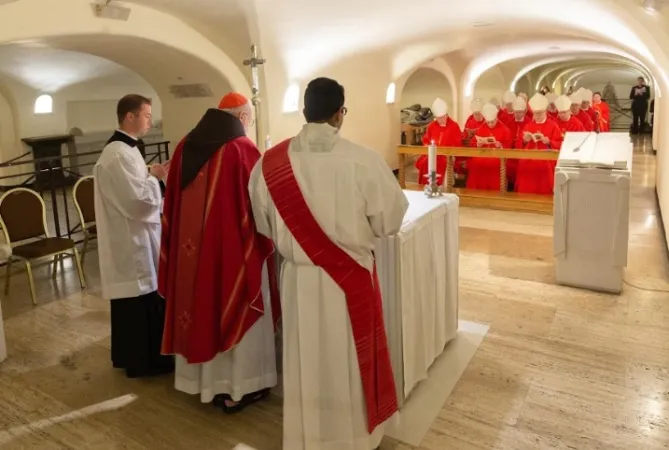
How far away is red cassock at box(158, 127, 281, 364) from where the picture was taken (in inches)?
109

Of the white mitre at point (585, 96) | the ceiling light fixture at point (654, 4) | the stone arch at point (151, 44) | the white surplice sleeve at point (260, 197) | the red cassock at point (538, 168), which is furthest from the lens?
the white mitre at point (585, 96)

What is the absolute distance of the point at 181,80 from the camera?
728cm

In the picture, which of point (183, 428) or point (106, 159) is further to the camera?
point (106, 159)

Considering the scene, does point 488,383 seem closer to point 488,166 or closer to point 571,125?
point 488,166

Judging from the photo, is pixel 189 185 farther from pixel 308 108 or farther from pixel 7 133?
pixel 7 133

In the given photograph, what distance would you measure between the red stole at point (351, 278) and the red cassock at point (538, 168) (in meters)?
5.87

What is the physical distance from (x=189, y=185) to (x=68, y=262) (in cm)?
380

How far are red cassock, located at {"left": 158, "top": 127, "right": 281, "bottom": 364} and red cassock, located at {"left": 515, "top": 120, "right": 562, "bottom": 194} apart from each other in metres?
5.72

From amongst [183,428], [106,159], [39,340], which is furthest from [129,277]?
[39,340]

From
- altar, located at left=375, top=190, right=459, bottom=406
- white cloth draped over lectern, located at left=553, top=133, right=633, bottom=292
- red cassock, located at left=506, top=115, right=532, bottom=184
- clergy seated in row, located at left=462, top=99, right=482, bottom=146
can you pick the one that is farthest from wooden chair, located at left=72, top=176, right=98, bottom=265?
red cassock, located at left=506, top=115, right=532, bottom=184

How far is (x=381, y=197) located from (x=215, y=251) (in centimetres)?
95

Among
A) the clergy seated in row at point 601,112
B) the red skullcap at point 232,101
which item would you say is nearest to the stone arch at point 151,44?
the red skullcap at point 232,101

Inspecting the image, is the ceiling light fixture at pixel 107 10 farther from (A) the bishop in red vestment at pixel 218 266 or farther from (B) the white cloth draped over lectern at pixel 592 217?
(B) the white cloth draped over lectern at pixel 592 217

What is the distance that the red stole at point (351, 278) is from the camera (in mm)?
2295
